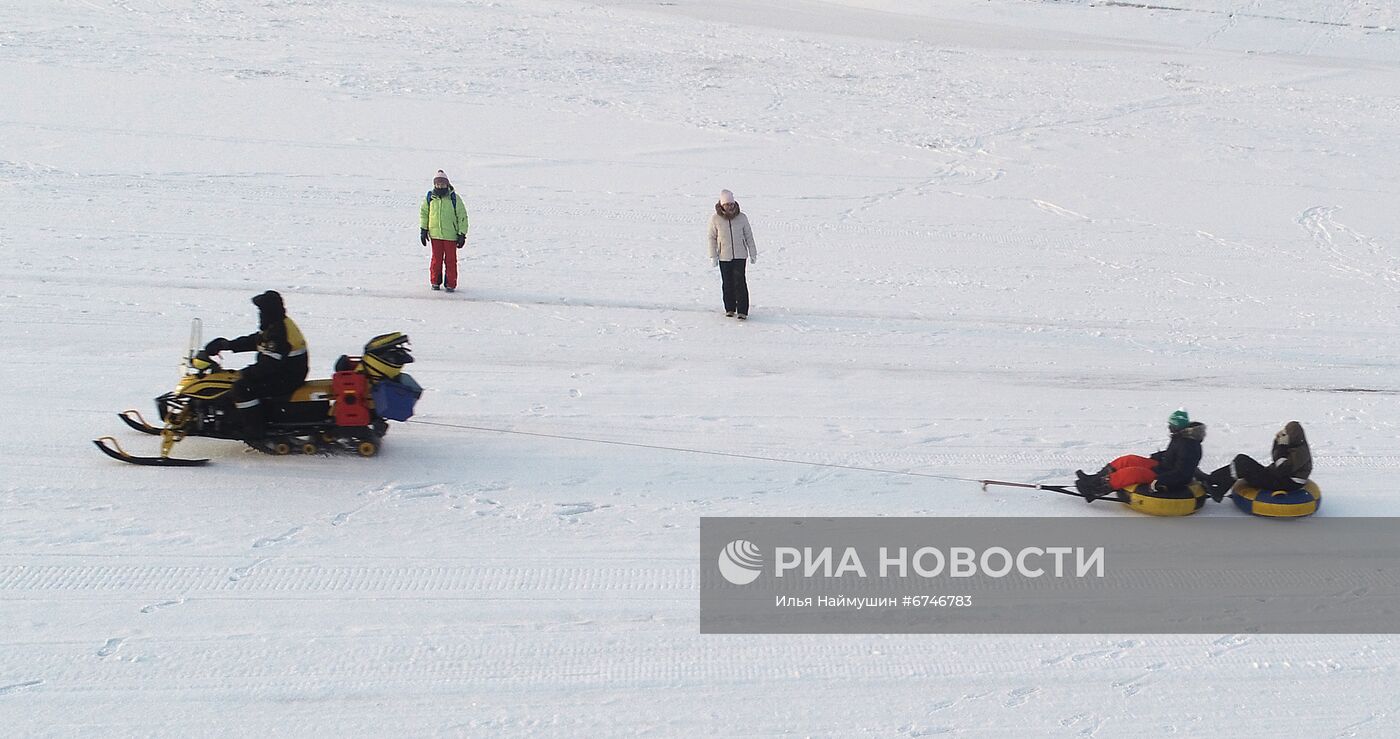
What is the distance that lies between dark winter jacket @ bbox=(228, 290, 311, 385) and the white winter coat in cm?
471

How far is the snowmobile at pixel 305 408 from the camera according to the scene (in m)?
7.27

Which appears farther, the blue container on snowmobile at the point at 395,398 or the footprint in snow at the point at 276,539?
the blue container on snowmobile at the point at 395,398

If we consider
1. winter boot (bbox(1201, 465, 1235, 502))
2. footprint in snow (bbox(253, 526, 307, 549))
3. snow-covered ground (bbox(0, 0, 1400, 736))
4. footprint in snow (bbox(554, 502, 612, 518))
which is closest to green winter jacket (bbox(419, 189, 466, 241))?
snow-covered ground (bbox(0, 0, 1400, 736))

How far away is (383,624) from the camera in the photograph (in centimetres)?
565

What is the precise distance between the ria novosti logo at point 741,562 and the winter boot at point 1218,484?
3.11m

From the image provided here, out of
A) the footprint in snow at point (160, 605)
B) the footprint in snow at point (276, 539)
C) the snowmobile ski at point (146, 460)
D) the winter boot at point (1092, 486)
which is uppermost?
the snowmobile ski at point (146, 460)

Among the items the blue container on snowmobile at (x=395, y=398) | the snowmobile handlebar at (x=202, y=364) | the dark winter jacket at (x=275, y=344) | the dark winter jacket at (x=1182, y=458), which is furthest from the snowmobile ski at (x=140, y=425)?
the dark winter jacket at (x=1182, y=458)

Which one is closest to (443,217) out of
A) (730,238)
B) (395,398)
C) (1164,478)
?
(730,238)

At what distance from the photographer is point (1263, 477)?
7.29m

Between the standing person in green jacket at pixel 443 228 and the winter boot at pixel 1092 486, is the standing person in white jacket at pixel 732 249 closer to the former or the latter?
the standing person in green jacket at pixel 443 228

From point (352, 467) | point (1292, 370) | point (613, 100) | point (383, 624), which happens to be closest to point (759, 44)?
point (613, 100)

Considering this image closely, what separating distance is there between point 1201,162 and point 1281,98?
6.59 m

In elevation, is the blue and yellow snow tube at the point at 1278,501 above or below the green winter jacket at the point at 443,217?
below

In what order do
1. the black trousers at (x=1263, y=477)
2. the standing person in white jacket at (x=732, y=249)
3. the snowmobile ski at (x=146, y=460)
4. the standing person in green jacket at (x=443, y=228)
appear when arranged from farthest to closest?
the standing person in green jacket at (x=443, y=228), the standing person in white jacket at (x=732, y=249), the black trousers at (x=1263, y=477), the snowmobile ski at (x=146, y=460)
